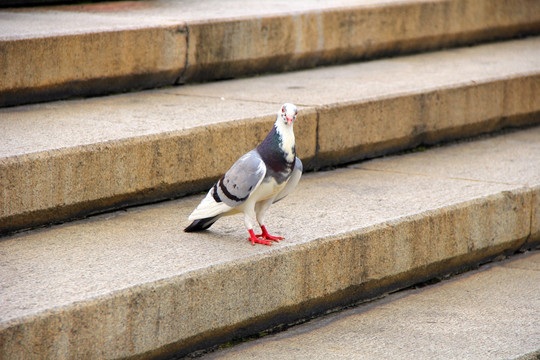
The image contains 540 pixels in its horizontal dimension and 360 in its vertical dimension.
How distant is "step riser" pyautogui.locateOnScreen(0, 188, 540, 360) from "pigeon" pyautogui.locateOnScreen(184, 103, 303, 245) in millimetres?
245

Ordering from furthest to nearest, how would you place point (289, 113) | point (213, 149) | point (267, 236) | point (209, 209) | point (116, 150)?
point (213, 149) < point (116, 150) < point (267, 236) < point (209, 209) < point (289, 113)

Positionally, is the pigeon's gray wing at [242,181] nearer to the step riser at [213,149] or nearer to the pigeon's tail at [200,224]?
the pigeon's tail at [200,224]

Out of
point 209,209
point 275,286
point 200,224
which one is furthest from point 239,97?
point 275,286

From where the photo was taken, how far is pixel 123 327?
8.68 feet

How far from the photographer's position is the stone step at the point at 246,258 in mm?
2588

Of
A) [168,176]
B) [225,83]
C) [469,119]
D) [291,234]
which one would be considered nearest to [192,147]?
[168,176]

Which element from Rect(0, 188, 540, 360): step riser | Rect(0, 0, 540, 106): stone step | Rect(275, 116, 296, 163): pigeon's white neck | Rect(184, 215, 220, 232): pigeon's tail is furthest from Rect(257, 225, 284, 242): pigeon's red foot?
Rect(0, 0, 540, 106): stone step

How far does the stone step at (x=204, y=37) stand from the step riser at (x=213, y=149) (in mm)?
1056

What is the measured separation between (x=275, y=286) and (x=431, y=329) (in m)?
0.71

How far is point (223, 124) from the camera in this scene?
386 centimetres

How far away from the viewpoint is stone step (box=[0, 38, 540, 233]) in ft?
11.0

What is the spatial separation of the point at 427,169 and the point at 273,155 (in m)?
1.74

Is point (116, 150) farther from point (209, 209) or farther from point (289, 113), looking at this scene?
point (289, 113)

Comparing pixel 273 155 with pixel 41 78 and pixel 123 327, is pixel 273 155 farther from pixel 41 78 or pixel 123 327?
pixel 41 78
